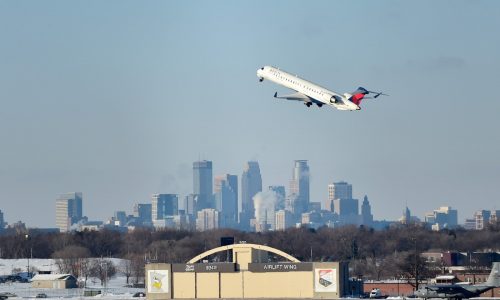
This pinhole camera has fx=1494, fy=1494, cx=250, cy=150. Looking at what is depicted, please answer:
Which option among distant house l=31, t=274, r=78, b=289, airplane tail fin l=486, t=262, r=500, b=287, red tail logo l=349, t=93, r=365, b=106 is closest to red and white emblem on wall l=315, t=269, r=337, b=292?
airplane tail fin l=486, t=262, r=500, b=287

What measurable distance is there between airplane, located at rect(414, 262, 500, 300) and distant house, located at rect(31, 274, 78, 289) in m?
65.1

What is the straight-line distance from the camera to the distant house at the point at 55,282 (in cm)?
18988

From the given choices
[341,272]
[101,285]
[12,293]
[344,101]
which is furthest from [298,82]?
[101,285]

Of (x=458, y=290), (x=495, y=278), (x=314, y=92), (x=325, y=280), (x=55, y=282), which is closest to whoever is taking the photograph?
(x=458, y=290)

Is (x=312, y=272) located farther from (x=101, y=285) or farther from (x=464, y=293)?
(x=101, y=285)

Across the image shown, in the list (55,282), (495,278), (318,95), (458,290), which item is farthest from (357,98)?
(55,282)

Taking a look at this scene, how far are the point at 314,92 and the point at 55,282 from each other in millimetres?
56065

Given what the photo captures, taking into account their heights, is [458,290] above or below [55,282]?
below

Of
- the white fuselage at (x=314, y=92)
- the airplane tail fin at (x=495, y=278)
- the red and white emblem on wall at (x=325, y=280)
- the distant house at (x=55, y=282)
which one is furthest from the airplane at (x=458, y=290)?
the distant house at (x=55, y=282)

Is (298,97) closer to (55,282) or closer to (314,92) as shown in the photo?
(314,92)

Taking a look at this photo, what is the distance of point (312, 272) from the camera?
140500mm

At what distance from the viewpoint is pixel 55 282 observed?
625 ft

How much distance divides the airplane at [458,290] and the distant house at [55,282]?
65.1 metres

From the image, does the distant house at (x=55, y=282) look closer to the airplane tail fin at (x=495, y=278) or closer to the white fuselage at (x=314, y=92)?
the white fuselage at (x=314, y=92)
